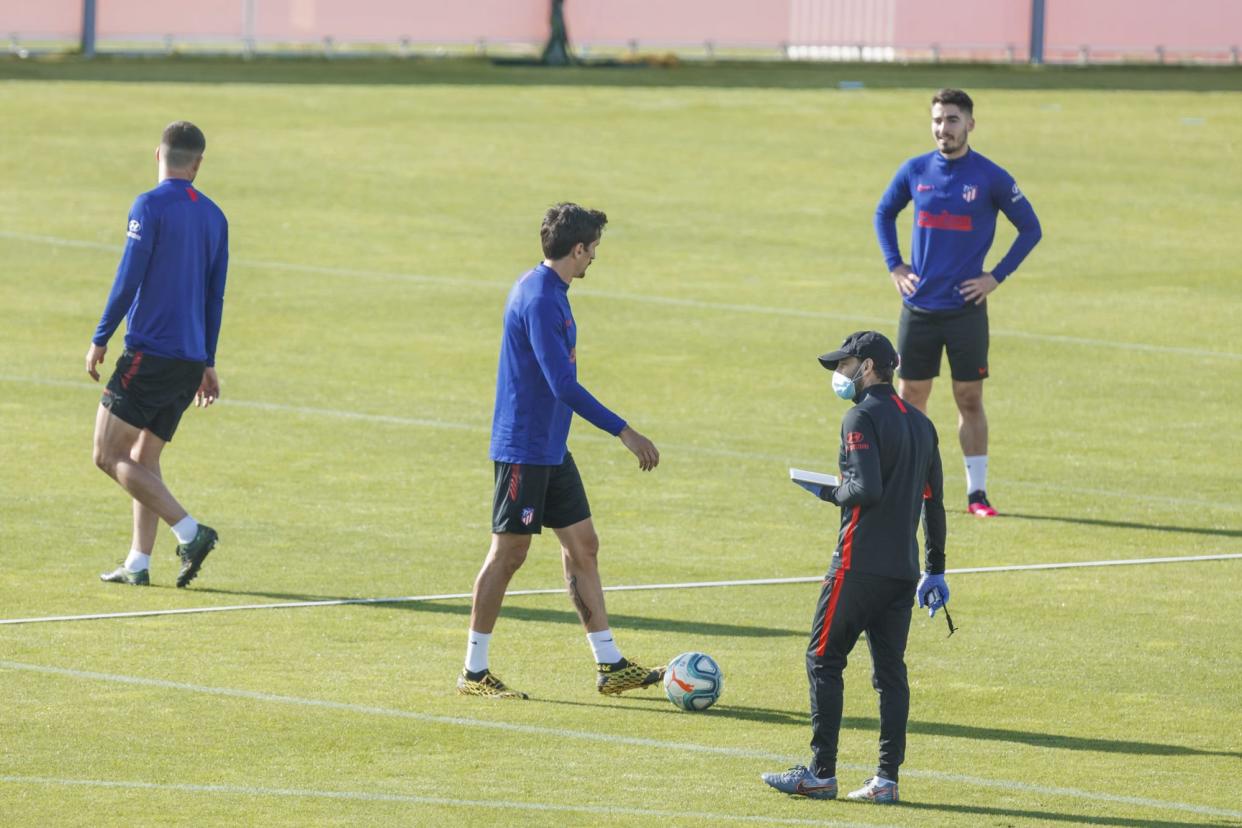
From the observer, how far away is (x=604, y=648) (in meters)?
11.2

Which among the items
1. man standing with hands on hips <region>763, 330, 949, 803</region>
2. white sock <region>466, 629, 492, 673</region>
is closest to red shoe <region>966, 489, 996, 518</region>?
white sock <region>466, 629, 492, 673</region>

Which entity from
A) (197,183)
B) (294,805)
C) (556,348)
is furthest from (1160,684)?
(197,183)

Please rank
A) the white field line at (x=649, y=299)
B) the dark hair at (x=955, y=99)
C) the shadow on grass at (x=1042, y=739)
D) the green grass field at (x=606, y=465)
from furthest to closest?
the white field line at (x=649, y=299) → the dark hair at (x=955, y=99) → the shadow on grass at (x=1042, y=739) → the green grass field at (x=606, y=465)

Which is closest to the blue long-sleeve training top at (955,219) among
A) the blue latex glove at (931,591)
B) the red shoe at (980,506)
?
the red shoe at (980,506)

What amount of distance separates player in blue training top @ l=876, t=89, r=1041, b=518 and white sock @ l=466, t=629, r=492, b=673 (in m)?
5.59

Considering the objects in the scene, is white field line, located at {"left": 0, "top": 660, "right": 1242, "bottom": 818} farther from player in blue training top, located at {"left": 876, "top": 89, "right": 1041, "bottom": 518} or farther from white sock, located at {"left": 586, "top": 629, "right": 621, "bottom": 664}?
player in blue training top, located at {"left": 876, "top": 89, "right": 1041, "bottom": 518}

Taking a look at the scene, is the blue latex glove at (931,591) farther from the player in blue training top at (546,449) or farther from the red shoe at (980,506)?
the red shoe at (980,506)

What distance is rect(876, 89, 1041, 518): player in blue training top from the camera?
15633mm

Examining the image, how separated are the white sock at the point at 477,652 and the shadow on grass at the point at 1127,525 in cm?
576

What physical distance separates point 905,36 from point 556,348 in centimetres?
3205

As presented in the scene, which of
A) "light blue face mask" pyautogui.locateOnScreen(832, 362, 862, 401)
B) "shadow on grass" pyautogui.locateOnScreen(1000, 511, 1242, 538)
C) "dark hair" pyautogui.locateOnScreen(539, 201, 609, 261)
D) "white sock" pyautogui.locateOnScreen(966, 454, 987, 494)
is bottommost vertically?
"shadow on grass" pyautogui.locateOnScreen(1000, 511, 1242, 538)

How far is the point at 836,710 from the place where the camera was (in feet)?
30.8

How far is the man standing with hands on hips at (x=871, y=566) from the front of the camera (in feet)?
30.7

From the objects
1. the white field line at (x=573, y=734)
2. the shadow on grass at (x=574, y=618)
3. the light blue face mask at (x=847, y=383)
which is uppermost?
the light blue face mask at (x=847, y=383)
